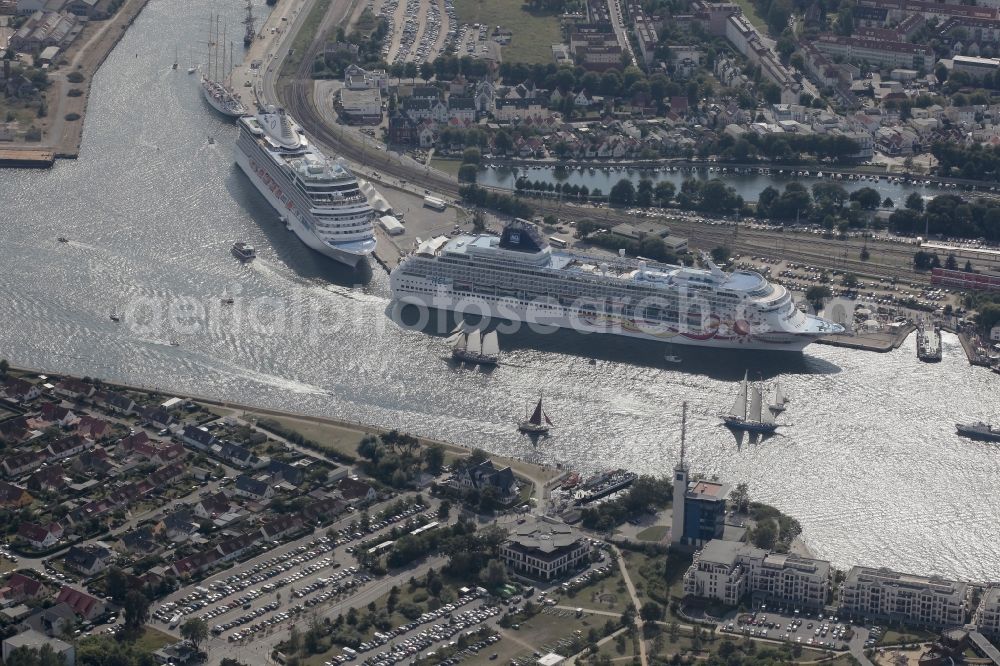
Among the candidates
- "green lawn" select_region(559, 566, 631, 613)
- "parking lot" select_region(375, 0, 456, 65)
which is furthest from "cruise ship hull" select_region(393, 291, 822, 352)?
"parking lot" select_region(375, 0, 456, 65)

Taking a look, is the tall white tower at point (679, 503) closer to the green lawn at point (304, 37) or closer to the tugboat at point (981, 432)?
the tugboat at point (981, 432)

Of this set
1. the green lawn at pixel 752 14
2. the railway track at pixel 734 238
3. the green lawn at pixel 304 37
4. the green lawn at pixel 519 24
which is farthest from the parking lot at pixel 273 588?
the green lawn at pixel 752 14

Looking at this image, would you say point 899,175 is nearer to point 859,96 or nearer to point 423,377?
point 859,96

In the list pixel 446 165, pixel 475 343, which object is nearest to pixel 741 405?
pixel 475 343

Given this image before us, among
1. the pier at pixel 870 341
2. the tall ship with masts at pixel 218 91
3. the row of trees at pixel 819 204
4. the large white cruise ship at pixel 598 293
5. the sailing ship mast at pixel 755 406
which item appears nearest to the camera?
the sailing ship mast at pixel 755 406

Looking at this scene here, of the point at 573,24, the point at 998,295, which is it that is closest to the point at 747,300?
the point at 998,295

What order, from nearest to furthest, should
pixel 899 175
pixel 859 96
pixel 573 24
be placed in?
pixel 899 175, pixel 859 96, pixel 573 24
